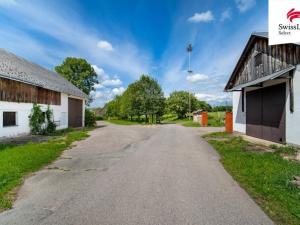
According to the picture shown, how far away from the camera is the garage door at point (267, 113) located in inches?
409

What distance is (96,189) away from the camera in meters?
4.56

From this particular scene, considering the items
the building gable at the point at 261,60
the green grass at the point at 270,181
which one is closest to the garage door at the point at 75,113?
the building gable at the point at 261,60

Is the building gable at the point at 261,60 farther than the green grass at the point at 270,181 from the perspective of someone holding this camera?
Yes

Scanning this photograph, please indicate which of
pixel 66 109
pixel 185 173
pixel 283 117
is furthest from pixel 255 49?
pixel 66 109

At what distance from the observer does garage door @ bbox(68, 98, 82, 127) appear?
2317 centimetres

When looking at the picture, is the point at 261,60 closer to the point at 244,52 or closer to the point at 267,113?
the point at 244,52

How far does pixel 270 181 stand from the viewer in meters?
4.91

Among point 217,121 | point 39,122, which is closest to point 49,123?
point 39,122

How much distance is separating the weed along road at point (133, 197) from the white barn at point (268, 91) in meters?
5.38

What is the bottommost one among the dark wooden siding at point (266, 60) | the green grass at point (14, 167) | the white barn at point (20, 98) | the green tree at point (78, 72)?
the green grass at point (14, 167)

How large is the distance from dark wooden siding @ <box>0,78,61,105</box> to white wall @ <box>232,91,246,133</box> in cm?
1597

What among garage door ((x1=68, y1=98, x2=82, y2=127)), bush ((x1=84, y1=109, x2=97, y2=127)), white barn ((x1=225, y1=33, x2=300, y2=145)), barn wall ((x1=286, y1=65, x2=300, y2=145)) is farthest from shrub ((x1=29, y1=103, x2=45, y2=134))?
barn wall ((x1=286, y1=65, x2=300, y2=145))

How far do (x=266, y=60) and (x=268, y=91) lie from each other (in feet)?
5.74

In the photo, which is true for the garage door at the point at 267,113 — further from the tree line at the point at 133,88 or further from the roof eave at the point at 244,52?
the tree line at the point at 133,88
